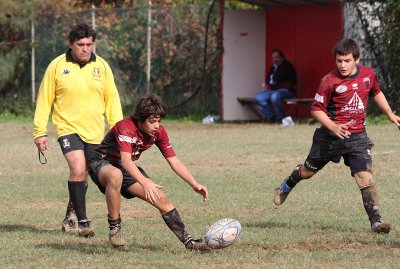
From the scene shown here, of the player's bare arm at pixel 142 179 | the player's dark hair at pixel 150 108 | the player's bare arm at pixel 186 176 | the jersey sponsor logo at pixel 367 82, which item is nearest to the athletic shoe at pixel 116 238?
the player's bare arm at pixel 142 179

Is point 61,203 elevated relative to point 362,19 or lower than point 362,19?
lower

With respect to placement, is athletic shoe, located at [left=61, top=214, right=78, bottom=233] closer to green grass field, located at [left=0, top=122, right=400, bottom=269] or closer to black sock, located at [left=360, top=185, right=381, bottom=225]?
green grass field, located at [left=0, top=122, right=400, bottom=269]

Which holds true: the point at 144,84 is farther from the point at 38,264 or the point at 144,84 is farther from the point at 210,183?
the point at 38,264

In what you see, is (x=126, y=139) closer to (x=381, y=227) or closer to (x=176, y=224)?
(x=176, y=224)

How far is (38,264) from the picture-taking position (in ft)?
26.1

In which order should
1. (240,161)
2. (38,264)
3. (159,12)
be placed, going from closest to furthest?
(38,264), (240,161), (159,12)

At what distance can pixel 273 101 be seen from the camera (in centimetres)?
2283

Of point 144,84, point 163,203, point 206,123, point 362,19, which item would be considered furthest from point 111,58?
point 163,203

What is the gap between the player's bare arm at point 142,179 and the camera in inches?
310

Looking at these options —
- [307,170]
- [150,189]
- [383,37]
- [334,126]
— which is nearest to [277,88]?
[383,37]

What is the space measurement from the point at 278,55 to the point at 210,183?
969 centimetres

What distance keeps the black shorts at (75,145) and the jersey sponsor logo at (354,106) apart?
229 cm

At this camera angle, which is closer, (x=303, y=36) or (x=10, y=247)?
(x=10, y=247)

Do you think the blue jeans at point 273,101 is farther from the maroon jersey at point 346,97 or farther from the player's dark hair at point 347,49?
the player's dark hair at point 347,49
